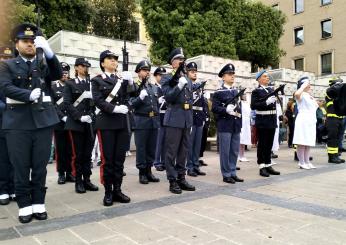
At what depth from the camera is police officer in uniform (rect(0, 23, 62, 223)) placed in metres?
4.27

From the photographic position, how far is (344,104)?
5254 millimetres

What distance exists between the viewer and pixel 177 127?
18.7 ft

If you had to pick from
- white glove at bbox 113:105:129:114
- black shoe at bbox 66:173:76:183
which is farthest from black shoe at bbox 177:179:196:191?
black shoe at bbox 66:173:76:183

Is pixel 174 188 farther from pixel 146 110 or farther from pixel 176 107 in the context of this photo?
pixel 146 110

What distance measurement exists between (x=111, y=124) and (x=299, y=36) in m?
37.9

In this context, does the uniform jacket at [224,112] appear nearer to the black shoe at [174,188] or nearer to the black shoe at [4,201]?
the black shoe at [174,188]

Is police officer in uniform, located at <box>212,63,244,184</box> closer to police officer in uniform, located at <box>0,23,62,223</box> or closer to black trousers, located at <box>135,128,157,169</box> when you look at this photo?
black trousers, located at <box>135,128,157,169</box>

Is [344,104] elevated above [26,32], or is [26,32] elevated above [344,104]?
[26,32]

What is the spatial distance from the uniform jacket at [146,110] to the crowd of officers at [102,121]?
0.02 metres

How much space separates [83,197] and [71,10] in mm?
17299

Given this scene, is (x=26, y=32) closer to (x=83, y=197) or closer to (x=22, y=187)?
(x=22, y=187)

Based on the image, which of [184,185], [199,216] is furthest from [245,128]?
[199,216]

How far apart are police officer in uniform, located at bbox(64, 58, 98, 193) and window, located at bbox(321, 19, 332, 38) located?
34767mm

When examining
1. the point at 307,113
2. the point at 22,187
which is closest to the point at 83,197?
the point at 22,187
